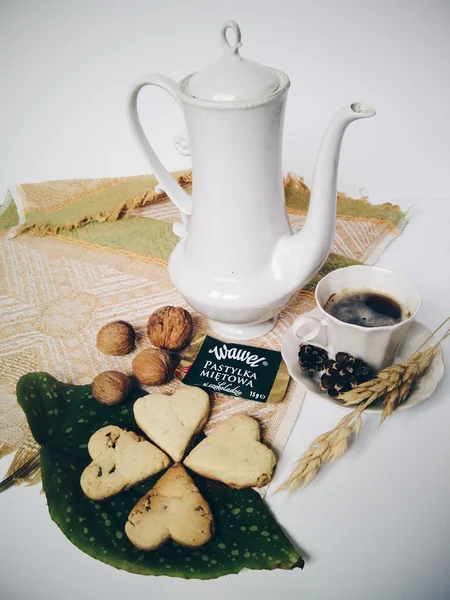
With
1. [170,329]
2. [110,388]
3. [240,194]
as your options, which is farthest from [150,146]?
[110,388]

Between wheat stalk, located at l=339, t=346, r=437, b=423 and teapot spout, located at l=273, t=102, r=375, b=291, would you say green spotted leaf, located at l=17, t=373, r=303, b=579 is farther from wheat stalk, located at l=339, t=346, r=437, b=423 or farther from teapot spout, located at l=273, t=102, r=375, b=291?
teapot spout, located at l=273, t=102, r=375, b=291

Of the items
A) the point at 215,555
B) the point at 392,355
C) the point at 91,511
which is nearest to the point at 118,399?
the point at 91,511

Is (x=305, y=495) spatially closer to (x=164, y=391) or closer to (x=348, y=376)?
(x=348, y=376)

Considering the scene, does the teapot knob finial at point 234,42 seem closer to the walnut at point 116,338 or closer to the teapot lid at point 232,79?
the teapot lid at point 232,79

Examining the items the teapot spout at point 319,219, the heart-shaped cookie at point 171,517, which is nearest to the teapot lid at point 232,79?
the teapot spout at point 319,219

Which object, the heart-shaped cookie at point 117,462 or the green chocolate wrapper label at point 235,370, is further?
the green chocolate wrapper label at point 235,370

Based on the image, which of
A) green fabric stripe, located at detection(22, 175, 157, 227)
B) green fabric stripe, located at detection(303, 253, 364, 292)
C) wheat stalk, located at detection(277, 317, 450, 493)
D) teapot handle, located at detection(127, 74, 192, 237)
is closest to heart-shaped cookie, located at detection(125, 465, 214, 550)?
wheat stalk, located at detection(277, 317, 450, 493)

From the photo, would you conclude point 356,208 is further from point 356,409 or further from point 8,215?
point 8,215
